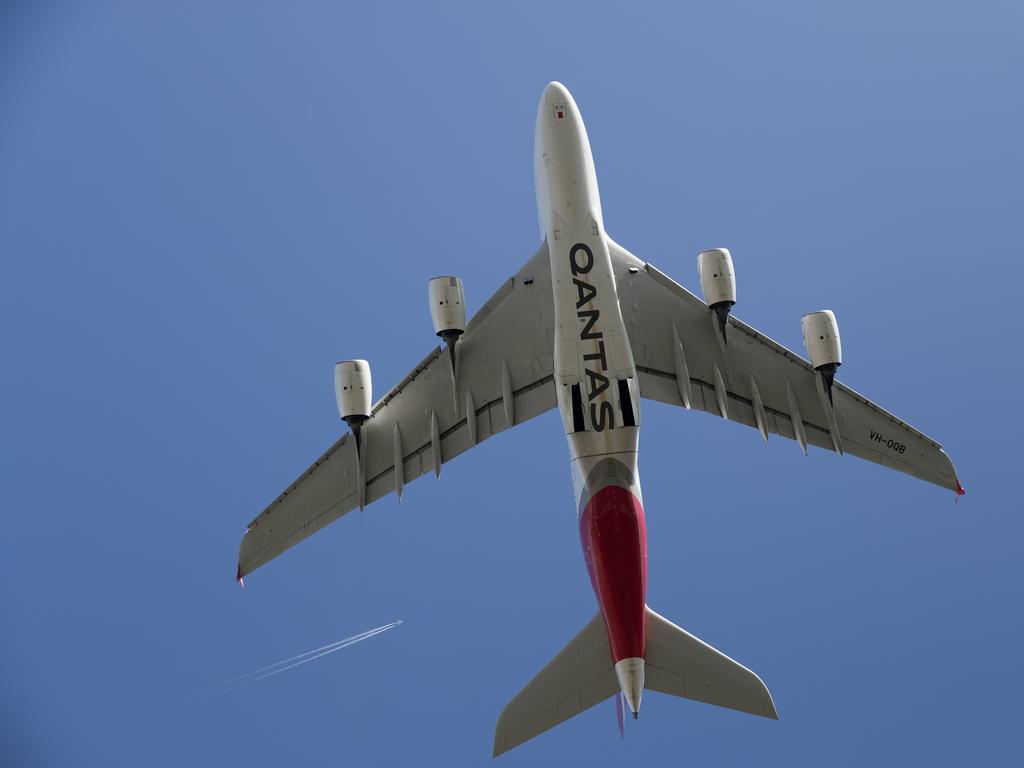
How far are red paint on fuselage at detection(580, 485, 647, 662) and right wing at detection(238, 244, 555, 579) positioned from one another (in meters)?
3.85

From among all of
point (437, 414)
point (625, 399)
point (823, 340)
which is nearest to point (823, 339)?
point (823, 340)

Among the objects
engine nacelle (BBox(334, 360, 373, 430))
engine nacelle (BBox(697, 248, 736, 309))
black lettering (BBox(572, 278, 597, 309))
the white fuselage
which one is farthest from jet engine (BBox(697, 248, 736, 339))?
engine nacelle (BBox(334, 360, 373, 430))

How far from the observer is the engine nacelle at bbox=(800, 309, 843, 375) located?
2669cm

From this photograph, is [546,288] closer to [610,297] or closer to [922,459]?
[610,297]

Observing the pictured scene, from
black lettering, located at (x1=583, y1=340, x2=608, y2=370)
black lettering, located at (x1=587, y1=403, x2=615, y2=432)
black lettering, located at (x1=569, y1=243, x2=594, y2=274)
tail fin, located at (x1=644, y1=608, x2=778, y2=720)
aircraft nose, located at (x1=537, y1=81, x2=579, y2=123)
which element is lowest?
tail fin, located at (x1=644, y1=608, x2=778, y2=720)

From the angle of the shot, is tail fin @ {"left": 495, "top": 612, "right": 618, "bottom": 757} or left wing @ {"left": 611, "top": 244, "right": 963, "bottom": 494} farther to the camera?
left wing @ {"left": 611, "top": 244, "right": 963, "bottom": 494}

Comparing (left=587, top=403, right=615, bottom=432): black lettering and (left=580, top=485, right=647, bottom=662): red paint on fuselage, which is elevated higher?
(left=587, top=403, right=615, bottom=432): black lettering

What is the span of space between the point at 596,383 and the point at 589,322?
4.44 ft

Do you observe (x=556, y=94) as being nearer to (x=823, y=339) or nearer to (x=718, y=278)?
(x=718, y=278)

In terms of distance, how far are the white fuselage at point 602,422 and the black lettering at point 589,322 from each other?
22 millimetres

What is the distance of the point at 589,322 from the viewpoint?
968 inches

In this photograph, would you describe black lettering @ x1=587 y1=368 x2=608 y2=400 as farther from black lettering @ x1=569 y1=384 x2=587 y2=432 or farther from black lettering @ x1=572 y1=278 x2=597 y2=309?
black lettering @ x1=572 y1=278 x2=597 y2=309

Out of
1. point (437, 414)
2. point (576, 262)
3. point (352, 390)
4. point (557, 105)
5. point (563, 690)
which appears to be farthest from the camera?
point (437, 414)


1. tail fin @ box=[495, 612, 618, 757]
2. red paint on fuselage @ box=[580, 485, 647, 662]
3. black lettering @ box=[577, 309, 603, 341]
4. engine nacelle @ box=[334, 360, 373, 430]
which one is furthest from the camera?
engine nacelle @ box=[334, 360, 373, 430]
